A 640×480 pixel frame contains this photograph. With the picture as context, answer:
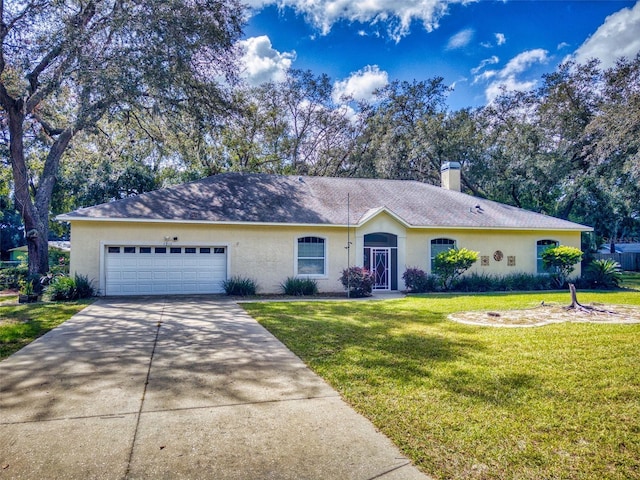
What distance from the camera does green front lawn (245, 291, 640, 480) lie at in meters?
3.23

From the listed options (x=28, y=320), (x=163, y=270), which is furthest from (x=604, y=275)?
(x=28, y=320)

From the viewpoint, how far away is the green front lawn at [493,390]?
10.6ft


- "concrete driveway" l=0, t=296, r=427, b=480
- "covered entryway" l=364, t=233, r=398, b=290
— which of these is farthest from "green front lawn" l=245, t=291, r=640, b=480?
"covered entryway" l=364, t=233, r=398, b=290

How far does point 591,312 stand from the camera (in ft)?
32.2

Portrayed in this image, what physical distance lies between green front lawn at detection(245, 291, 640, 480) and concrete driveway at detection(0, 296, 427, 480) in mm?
401

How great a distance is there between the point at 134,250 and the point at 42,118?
9.24 m

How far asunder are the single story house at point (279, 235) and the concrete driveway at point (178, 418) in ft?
26.9

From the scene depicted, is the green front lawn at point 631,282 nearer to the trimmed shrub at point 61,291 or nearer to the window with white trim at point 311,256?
the window with white trim at point 311,256

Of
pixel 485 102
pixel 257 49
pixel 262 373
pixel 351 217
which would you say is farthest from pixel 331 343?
pixel 485 102

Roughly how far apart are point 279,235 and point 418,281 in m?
5.76

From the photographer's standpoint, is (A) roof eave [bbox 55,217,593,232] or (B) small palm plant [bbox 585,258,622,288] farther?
(B) small palm plant [bbox 585,258,622,288]

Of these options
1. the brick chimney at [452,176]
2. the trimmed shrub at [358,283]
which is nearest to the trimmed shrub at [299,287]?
the trimmed shrub at [358,283]

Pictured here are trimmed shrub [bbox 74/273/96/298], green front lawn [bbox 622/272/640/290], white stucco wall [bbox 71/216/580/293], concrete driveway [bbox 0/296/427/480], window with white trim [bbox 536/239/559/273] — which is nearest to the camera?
concrete driveway [bbox 0/296/427/480]

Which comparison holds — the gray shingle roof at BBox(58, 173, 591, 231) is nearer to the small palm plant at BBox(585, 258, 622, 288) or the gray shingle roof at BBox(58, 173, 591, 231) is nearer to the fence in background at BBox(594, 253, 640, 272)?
the small palm plant at BBox(585, 258, 622, 288)
